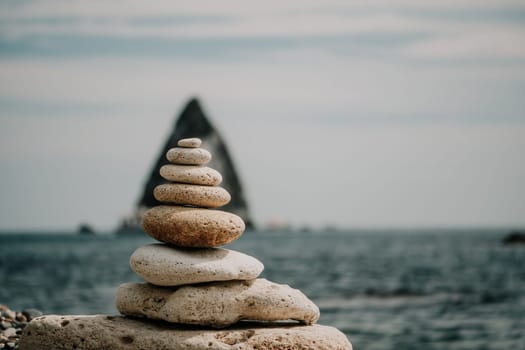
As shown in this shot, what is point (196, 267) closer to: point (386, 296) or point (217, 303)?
point (217, 303)

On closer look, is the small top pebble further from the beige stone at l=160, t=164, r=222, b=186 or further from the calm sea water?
the calm sea water

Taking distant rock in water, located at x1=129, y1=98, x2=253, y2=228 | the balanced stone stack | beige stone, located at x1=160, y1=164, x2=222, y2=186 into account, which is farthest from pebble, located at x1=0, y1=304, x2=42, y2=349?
distant rock in water, located at x1=129, y1=98, x2=253, y2=228

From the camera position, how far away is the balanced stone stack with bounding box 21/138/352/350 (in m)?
8.39

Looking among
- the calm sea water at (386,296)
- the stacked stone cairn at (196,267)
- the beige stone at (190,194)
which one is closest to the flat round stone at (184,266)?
the stacked stone cairn at (196,267)

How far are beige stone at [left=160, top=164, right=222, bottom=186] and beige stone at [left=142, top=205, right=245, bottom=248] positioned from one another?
286 millimetres

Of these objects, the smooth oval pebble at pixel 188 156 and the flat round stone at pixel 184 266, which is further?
the smooth oval pebble at pixel 188 156

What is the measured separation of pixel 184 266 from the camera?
840cm

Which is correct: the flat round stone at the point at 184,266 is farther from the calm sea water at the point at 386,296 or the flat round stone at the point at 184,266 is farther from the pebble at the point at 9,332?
the calm sea water at the point at 386,296

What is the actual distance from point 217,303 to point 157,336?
0.68 m

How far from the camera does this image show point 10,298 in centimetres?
2873

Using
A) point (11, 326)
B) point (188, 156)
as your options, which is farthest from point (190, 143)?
point (11, 326)

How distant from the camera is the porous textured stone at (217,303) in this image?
27.6 ft

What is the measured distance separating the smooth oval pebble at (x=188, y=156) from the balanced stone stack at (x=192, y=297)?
1 centimetres

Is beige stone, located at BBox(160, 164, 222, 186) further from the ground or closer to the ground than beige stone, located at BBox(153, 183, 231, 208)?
further from the ground
